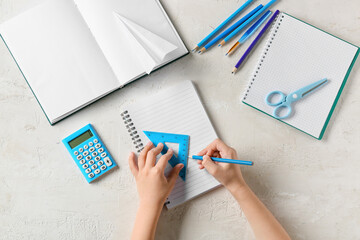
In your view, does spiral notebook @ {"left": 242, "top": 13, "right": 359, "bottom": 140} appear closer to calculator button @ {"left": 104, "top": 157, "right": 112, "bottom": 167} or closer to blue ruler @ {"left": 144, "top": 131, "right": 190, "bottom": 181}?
blue ruler @ {"left": 144, "top": 131, "right": 190, "bottom": 181}

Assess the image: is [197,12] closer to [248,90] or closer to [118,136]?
[248,90]

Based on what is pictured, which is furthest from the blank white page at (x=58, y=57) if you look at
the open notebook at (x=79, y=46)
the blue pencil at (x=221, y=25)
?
the blue pencil at (x=221, y=25)

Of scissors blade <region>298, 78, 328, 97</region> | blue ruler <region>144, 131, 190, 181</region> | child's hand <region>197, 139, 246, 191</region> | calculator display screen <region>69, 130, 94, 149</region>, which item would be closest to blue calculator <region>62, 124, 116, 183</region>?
calculator display screen <region>69, 130, 94, 149</region>

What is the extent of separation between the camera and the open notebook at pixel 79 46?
0.78 metres

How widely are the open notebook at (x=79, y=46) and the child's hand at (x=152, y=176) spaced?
0.19 metres

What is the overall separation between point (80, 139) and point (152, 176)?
213mm

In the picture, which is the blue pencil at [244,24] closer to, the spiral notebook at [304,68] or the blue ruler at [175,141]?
the spiral notebook at [304,68]

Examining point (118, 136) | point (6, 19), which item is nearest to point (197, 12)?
point (118, 136)

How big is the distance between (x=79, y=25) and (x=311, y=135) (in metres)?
0.64

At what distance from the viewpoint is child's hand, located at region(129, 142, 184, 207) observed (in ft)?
2.51

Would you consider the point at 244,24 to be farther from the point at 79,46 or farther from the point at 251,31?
the point at 79,46

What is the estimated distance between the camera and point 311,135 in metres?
0.80

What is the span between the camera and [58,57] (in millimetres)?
791

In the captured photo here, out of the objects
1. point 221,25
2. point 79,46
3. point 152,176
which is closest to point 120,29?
point 79,46
